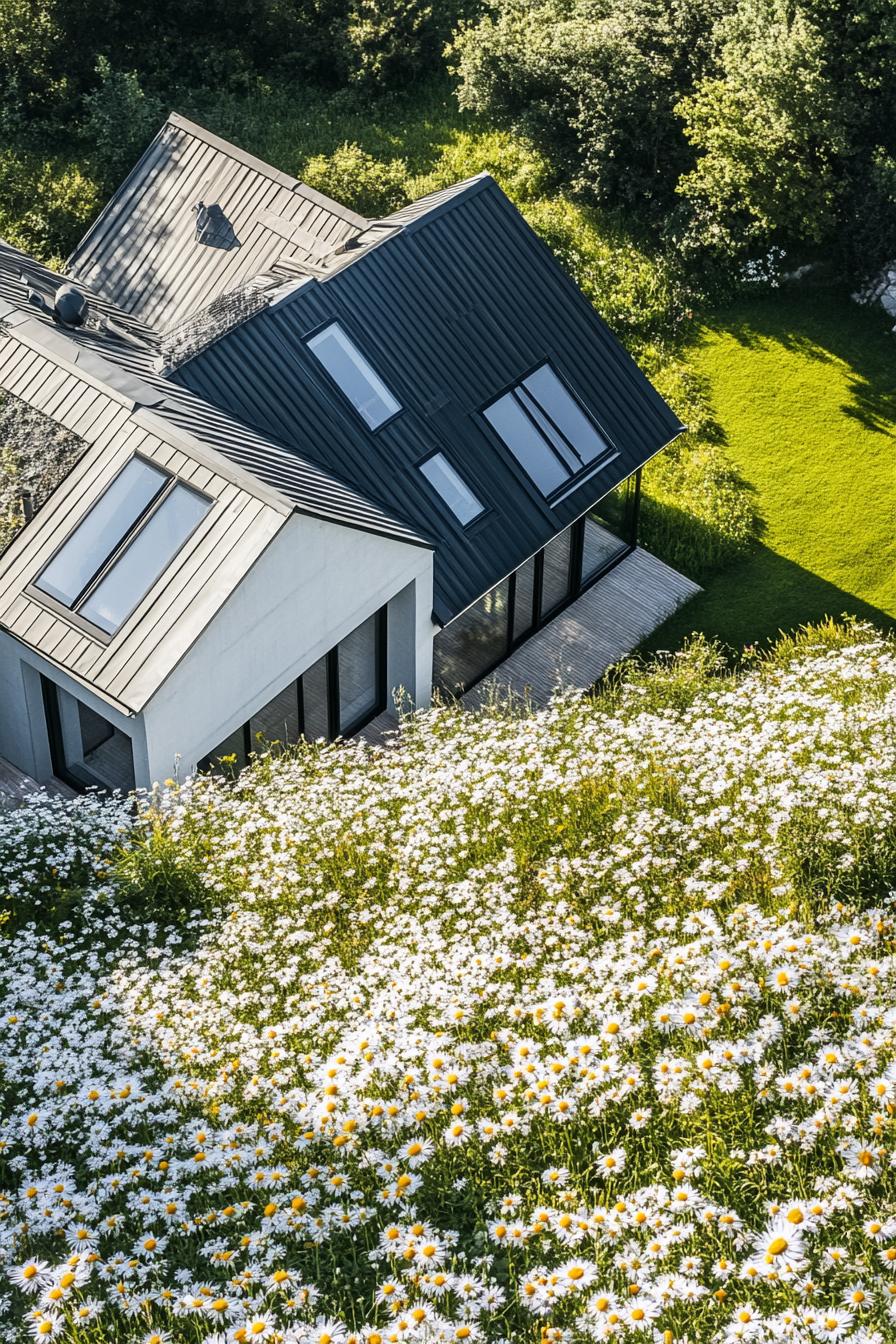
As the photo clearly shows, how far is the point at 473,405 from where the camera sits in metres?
20.5

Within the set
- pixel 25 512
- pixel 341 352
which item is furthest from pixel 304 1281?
pixel 341 352

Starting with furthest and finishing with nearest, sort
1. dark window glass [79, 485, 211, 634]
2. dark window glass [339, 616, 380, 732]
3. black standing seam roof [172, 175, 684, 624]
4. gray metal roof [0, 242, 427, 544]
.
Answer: black standing seam roof [172, 175, 684, 624]
dark window glass [339, 616, 380, 732]
gray metal roof [0, 242, 427, 544]
dark window glass [79, 485, 211, 634]

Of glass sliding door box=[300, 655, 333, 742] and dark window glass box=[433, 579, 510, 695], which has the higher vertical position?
glass sliding door box=[300, 655, 333, 742]

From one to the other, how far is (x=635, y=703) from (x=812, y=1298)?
9.14 metres

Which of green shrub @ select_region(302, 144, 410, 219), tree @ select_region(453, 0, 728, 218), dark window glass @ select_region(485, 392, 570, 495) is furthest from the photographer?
green shrub @ select_region(302, 144, 410, 219)

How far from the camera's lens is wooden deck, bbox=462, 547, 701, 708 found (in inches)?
846

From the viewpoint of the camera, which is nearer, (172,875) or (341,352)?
(172,875)

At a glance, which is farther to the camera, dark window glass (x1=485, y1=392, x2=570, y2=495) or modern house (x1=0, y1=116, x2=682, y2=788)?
dark window glass (x1=485, y1=392, x2=570, y2=495)

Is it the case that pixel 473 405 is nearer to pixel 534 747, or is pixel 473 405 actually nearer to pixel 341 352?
pixel 341 352

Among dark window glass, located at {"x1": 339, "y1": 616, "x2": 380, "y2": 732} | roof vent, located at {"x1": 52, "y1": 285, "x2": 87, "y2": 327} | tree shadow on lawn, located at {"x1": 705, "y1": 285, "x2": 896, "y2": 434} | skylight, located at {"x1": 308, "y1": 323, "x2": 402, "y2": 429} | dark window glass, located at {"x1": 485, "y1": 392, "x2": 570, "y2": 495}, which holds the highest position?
roof vent, located at {"x1": 52, "y1": 285, "x2": 87, "y2": 327}

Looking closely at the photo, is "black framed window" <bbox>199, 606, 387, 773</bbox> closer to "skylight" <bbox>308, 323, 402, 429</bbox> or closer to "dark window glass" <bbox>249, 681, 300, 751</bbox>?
"dark window glass" <bbox>249, 681, 300, 751</bbox>

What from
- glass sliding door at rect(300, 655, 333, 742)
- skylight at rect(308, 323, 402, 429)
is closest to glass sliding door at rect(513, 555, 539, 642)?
skylight at rect(308, 323, 402, 429)

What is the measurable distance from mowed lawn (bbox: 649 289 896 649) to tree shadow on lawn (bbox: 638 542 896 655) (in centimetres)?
2

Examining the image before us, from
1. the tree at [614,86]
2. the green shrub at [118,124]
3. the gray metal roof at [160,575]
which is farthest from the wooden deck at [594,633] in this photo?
the green shrub at [118,124]
